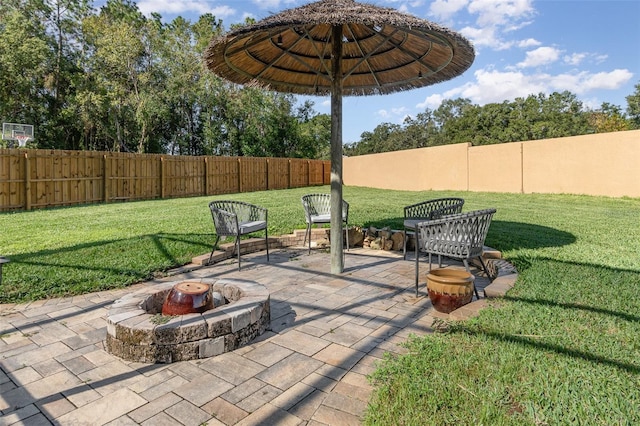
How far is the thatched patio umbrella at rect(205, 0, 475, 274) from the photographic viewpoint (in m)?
3.50

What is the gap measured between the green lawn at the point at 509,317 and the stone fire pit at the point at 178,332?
1011 millimetres

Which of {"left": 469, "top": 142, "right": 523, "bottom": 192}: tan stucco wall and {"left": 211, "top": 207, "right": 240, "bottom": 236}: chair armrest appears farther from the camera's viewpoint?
{"left": 469, "top": 142, "right": 523, "bottom": 192}: tan stucco wall

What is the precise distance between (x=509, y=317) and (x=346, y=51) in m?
4.20

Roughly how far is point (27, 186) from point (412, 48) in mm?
10916

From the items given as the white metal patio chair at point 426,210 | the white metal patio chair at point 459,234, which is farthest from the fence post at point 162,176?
the white metal patio chair at point 459,234

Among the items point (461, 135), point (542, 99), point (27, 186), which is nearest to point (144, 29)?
point (27, 186)

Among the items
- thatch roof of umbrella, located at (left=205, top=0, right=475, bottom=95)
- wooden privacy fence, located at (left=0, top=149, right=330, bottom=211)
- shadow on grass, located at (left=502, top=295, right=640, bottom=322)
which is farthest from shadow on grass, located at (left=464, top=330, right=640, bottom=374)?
wooden privacy fence, located at (left=0, top=149, right=330, bottom=211)

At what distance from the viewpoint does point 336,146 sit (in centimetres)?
445

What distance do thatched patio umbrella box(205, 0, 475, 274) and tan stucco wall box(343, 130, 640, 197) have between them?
992 centimetres

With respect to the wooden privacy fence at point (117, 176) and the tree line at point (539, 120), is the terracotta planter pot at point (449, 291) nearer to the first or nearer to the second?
the wooden privacy fence at point (117, 176)

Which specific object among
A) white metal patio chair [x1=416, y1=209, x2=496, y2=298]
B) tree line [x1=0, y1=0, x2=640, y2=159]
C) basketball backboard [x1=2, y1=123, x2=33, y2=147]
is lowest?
white metal patio chair [x1=416, y1=209, x2=496, y2=298]

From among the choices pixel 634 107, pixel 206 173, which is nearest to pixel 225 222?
pixel 206 173

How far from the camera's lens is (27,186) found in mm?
10445

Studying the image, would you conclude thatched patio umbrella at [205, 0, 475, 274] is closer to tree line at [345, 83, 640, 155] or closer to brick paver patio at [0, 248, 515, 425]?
brick paver patio at [0, 248, 515, 425]
